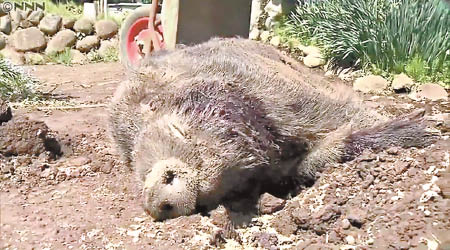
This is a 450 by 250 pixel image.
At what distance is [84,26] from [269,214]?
9.92 metres

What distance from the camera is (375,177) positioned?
3061 millimetres

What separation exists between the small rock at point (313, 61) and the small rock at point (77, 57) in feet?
16.8

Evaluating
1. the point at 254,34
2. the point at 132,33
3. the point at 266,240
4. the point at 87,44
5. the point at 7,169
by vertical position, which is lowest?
the point at 87,44

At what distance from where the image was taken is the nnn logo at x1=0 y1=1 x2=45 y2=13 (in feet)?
43.1

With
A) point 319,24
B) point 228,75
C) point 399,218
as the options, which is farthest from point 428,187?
point 319,24

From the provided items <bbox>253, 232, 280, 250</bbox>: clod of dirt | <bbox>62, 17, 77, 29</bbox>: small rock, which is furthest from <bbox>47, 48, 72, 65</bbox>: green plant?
<bbox>253, 232, 280, 250</bbox>: clod of dirt

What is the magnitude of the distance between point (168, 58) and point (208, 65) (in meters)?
0.25

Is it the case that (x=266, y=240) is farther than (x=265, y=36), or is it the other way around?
(x=265, y=36)

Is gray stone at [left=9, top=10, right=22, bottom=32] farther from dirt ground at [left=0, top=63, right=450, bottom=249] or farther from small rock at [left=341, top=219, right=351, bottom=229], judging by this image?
small rock at [left=341, top=219, right=351, bottom=229]

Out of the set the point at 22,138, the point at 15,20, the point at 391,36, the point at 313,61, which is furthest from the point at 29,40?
the point at 22,138

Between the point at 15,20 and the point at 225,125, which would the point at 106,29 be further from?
the point at 225,125

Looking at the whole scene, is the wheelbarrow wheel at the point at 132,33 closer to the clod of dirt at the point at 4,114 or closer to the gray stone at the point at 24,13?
the clod of dirt at the point at 4,114

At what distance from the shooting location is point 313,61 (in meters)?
7.36

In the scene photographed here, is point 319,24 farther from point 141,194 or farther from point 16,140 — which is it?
point 141,194
